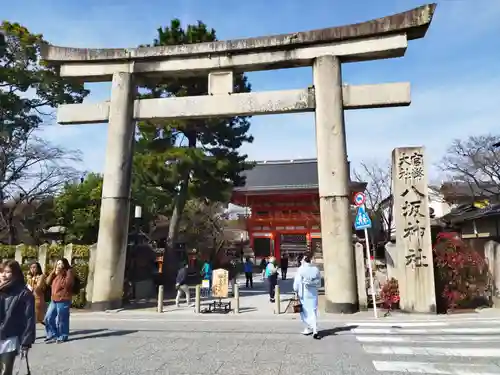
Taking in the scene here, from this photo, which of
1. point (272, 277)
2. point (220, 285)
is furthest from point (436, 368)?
point (272, 277)

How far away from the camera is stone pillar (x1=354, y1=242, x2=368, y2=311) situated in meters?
10.2

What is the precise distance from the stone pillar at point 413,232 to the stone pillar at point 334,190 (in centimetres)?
130

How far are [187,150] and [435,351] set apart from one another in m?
12.4

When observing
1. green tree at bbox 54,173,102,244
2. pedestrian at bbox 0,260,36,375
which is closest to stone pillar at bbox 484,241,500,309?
pedestrian at bbox 0,260,36,375

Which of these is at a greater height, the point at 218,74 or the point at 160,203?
the point at 218,74

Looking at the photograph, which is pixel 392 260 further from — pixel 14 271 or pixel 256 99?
pixel 14 271

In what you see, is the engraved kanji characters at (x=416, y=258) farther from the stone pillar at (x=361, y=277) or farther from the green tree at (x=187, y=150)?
the green tree at (x=187, y=150)

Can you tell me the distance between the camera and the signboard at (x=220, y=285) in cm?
1166

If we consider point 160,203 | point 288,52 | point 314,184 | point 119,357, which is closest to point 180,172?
point 160,203

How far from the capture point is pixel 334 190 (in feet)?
34.1

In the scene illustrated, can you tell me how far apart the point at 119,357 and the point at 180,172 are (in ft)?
35.9

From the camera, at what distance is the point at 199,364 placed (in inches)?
212

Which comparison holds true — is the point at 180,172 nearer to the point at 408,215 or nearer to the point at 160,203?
the point at 160,203

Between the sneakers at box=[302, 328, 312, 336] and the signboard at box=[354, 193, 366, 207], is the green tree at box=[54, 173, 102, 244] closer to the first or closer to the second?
the signboard at box=[354, 193, 366, 207]
